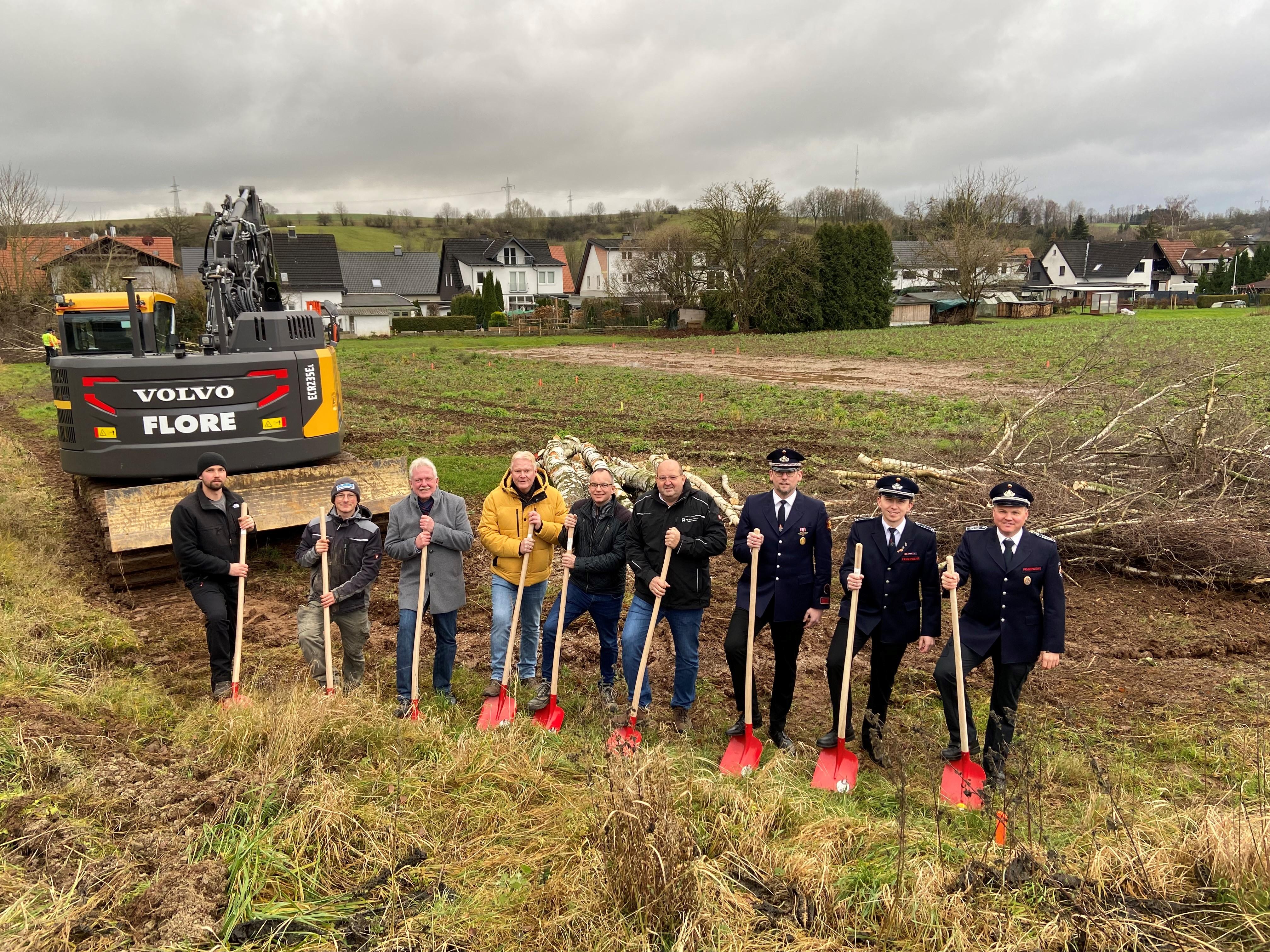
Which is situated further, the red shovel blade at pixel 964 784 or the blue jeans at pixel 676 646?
the blue jeans at pixel 676 646

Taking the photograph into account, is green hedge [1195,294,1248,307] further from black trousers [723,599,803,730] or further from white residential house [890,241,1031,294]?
black trousers [723,599,803,730]

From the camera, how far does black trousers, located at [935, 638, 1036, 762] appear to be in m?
4.93

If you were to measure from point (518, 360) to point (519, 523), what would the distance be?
2881cm

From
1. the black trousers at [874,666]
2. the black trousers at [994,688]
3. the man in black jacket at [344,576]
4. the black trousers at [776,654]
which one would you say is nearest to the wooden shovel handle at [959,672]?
the black trousers at [994,688]

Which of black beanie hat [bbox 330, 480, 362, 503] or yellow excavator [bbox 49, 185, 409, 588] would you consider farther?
yellow excavator [bbox 49, 185, 409, 588]

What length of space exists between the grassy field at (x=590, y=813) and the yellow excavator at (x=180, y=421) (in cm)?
111

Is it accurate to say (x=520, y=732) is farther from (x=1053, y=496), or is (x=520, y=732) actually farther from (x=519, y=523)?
(x=1053, y=496)

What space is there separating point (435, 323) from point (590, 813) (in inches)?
Result: 2199

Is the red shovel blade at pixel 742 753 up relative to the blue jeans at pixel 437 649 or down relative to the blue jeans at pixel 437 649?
down

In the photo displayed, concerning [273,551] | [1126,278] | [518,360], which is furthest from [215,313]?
[1126,278]

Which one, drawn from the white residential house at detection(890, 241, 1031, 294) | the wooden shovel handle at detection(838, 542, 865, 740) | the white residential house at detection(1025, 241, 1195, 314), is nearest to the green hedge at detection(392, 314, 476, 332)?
the white residential house at detection(890, 241, 1031, 294)

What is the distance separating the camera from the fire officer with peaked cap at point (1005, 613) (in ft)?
15.9

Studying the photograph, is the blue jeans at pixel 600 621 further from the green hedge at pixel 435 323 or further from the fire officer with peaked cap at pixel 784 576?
the green hedge at pixel 435 323

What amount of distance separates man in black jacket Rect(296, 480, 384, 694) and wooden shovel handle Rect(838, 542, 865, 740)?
3.12m
